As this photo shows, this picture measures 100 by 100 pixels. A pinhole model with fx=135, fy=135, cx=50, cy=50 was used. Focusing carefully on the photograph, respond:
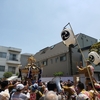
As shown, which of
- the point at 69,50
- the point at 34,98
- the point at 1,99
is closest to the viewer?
the point at 1,99

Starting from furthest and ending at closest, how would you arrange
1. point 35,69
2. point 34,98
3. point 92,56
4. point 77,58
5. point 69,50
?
point 77,58, point 69,50, point 35,69, point 92,56, point 34,98

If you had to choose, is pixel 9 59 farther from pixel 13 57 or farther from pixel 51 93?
pixel 51 93

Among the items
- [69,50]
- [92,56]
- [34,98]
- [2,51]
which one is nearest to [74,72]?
[69,50]

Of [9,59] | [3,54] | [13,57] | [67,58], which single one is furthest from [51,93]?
[13,57]

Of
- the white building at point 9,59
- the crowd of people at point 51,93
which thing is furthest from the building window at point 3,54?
the crowd of people at point 51,93

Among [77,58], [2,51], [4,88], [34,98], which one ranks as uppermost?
[2,51]

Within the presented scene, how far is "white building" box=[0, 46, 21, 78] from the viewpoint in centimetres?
3216

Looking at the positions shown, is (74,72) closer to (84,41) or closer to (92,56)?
(84,41)

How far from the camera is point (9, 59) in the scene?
110ft

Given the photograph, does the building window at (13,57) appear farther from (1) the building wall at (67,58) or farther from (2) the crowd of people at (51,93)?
(2) the crowd of people at (51,93)

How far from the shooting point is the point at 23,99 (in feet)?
11.9

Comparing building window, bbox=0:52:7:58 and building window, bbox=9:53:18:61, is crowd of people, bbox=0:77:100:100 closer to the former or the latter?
building window, bbox=0:52:7:58

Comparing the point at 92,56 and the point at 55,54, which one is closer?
the point at 92,56

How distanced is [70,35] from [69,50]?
18.8 m
